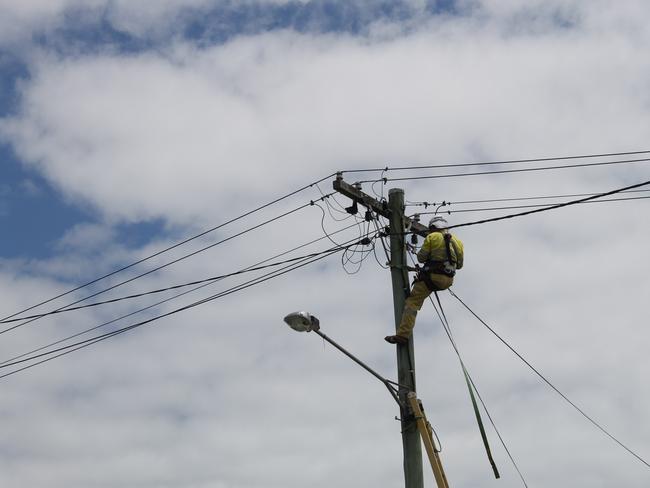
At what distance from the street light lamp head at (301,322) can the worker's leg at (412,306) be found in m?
1.08

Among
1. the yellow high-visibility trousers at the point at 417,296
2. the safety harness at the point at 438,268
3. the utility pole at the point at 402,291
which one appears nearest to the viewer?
the utility pole at the point at 402,291

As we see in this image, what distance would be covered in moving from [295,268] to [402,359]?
2938 mm

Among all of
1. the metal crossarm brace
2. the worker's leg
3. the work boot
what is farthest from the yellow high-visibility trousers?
the metal crossarm brace

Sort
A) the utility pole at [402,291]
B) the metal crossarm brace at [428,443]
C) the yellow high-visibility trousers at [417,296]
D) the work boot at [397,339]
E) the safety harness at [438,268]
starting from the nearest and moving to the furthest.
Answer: the metal crossarm brace at [428,443] → the utility pole at [402,291] → the work boot at [397,339] → the yellow high-visibility trousers at [417,296] → the safety harness at [438,268]

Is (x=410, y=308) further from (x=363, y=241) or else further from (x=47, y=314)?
(x=47, y=314)

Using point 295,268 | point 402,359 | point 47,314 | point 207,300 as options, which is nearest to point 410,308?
point 402,359

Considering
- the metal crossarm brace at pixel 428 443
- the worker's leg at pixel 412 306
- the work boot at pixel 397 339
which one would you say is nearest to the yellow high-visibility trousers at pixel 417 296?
the worker's leg at pixel 412 306

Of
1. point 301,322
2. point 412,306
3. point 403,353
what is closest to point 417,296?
point 412,306

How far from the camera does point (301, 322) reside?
11250mm

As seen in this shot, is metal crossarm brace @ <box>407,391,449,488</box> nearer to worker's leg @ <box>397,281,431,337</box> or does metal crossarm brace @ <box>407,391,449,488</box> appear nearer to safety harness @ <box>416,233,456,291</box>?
worker's leg @ <box>397,281,431,337</box>

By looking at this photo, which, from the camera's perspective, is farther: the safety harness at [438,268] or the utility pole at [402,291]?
the safety harness at [438,268]

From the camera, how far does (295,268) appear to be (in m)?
14.0

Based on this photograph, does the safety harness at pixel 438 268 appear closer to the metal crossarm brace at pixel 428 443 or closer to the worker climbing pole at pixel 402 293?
the worker climbing pole at pixel 402 293

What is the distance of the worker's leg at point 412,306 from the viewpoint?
11656mm
